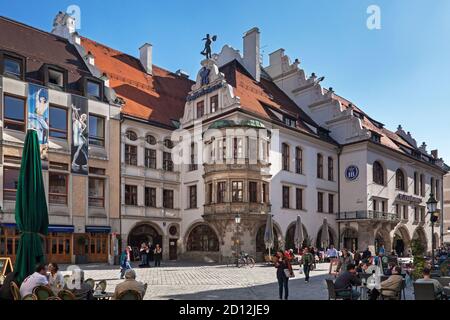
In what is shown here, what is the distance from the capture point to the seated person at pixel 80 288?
951cm

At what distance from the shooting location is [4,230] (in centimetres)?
2625

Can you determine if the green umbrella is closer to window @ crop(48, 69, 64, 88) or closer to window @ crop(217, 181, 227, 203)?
window @ crop(48, 69, 64, 88)

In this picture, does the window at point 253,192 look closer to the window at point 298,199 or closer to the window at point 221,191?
the window at point 221,191

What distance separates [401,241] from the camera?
150 ft

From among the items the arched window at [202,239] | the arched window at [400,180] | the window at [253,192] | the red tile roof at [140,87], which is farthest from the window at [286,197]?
the arched window at [400,180]

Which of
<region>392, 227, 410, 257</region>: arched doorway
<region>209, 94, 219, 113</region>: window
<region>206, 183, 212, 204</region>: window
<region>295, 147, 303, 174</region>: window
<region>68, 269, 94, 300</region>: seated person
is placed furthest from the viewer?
<region>392, 227, 410, 257</region>: arched doorway

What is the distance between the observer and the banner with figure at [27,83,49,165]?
27703mm

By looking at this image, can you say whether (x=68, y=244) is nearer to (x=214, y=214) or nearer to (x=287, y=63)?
(x=214, y=214)

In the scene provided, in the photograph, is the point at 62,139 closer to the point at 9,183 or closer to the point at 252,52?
the point at 9,183

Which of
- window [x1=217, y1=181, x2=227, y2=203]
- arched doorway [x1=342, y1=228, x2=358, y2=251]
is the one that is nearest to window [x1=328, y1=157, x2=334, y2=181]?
arched doorway [x1=342, y1=228, x2=358, y2=251]

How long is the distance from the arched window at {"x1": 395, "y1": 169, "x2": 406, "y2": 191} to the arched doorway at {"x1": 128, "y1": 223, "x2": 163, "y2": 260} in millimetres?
23849

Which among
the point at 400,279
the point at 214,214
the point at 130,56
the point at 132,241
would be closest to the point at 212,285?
the point at 400,279

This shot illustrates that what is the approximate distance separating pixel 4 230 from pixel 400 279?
22.8 m

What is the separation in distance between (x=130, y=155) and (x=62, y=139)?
537cm
